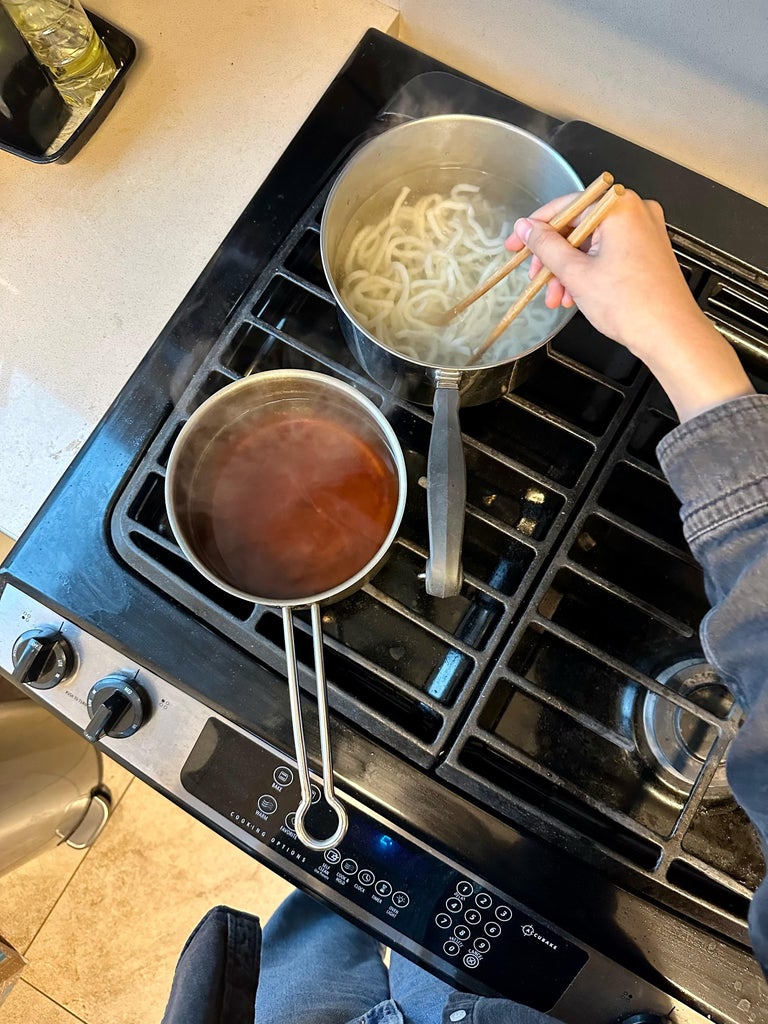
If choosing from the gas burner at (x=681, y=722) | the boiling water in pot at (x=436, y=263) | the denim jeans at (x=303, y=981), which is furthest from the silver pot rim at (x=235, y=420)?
the denim jeans at (x=303, y=981)

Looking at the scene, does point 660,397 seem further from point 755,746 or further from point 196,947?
point 196,947

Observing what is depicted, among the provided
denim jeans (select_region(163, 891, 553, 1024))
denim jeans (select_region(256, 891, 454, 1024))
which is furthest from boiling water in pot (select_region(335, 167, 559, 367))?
denim jeans (select_region(256, 891, 454, 1024))

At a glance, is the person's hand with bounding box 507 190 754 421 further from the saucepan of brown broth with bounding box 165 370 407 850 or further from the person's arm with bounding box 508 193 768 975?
the saucepan of brown broth with bounding box 165 370 407 850

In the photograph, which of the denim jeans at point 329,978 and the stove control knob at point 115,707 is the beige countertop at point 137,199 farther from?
the denim jeans at point 329,978

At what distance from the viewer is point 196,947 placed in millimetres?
879

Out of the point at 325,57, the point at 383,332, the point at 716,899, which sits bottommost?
the point at 716,899

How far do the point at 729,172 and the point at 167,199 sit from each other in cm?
73

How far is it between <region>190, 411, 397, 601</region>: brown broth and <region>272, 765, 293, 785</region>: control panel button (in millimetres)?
194

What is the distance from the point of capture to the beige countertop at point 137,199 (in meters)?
0.92

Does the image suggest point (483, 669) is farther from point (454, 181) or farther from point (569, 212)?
point (454, 181)

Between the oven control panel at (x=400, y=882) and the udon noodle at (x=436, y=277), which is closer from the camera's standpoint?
the oven control panel at (x=400, y=882)

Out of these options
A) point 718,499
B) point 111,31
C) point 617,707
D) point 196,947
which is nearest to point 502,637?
point 617,707

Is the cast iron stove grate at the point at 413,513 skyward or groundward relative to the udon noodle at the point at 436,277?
groundward

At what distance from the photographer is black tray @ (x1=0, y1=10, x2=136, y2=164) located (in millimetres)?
974
